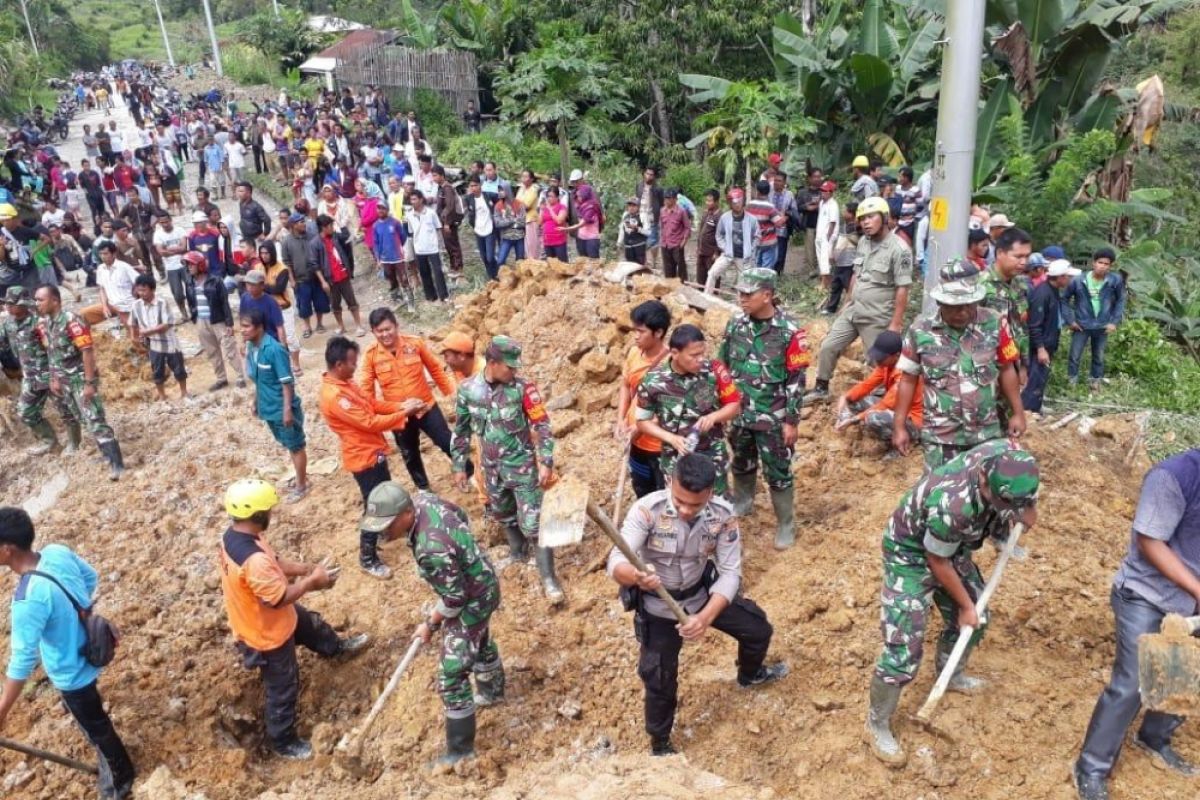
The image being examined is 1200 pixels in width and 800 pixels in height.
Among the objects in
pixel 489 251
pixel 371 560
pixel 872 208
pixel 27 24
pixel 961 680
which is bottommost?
pixel 371 560

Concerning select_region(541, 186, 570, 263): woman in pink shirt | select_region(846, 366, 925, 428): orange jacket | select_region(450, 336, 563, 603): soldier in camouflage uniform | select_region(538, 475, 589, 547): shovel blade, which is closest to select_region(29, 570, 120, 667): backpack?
select_region(450, 336, 563, 603): soldier in camouflage uniform

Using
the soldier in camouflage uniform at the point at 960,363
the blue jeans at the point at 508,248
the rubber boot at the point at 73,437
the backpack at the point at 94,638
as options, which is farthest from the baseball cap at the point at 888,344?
the rubber boot at the point at 73,437

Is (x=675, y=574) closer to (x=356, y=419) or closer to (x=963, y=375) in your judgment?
(x=963, y=375)

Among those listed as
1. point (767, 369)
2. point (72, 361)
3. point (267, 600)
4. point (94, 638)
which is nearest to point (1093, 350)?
point (767, 369)

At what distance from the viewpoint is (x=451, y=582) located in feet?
13.7

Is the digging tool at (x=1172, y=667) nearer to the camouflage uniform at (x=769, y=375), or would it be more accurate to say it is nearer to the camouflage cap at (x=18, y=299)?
the camouflage uniform at (x=769, y=375)

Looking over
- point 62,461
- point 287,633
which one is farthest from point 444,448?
point 62,461

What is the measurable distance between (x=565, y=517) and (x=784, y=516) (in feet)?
7.56

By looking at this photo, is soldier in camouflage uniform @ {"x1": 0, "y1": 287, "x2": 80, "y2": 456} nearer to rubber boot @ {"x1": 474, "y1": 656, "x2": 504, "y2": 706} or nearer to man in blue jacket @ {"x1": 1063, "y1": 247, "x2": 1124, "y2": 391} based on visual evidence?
rubber boot @ {"x1": 474, "y1": 656, "x2": 504, "y2": 706}

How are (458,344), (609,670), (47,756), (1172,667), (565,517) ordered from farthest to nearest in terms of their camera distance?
(458,344), (609,670), (47,756), (565,517), (1172,667)

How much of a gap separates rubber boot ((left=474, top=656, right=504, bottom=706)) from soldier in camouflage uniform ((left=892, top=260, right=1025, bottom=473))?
2662 millimetres

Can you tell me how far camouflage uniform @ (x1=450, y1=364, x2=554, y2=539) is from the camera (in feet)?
17.2

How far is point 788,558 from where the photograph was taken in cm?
556

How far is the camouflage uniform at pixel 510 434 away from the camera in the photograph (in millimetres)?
5250
